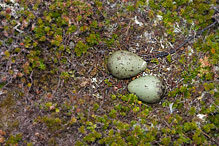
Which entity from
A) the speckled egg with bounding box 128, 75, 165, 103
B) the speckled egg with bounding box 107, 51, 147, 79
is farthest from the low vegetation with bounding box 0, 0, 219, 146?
the speckled egg with bounding box 107, 51, 147, 79

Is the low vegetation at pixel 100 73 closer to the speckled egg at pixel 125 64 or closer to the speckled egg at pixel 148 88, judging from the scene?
the speckled egg at pixel 148 88

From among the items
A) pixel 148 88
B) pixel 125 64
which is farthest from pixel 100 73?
pixel 148 88

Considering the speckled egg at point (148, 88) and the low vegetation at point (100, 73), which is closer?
the low vegetation at point (100, 73)

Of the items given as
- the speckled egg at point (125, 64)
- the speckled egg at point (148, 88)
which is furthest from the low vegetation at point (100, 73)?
the speckled egg at point (125, 64)

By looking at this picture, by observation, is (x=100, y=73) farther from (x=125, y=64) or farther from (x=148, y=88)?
(x=148, y=88)

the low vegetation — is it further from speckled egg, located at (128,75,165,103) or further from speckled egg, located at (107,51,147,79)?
speckled egg, located at (107,51,147,79)

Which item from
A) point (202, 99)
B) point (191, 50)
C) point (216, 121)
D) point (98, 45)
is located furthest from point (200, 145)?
point (98, 45)

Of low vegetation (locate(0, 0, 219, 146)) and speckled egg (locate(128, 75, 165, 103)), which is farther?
speckled egg (locate(128, 75, 165, 103))
